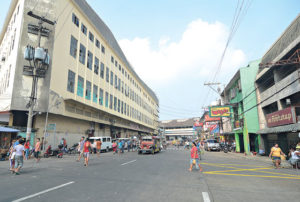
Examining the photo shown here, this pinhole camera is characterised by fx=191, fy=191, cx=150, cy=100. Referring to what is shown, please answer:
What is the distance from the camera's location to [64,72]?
76.8 feet

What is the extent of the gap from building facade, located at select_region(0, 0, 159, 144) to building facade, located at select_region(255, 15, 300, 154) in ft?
72.2

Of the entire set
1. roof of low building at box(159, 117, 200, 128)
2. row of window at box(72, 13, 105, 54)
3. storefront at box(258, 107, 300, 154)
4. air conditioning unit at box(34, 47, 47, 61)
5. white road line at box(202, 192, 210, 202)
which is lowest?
white road line at box(202, 192, 210, 202)

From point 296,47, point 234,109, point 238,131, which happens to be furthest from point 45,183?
point 234,109

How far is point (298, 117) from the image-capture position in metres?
16.7

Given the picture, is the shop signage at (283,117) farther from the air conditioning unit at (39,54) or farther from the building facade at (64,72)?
the air conditioning unit at (39,54)

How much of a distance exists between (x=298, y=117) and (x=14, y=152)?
21.0 metres

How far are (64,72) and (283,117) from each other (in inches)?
951

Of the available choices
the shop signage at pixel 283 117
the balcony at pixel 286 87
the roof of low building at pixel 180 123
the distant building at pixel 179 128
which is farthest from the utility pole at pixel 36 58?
the roof of low building at pixel 180 123

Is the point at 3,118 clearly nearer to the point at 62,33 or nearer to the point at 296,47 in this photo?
the point at 62,33

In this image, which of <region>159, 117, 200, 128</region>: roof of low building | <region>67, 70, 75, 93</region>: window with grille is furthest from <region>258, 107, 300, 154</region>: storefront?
<region>159, 117, 200, 128</region>: roof of low building

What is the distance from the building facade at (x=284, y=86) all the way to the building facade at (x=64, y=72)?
22000 mm

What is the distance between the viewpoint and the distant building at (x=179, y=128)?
95.6m

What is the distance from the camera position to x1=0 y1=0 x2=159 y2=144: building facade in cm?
2000

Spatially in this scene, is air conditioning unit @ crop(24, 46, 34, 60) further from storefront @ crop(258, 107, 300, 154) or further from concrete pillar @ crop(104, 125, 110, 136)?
storefront @ crop(258, 107, 300, 154)
